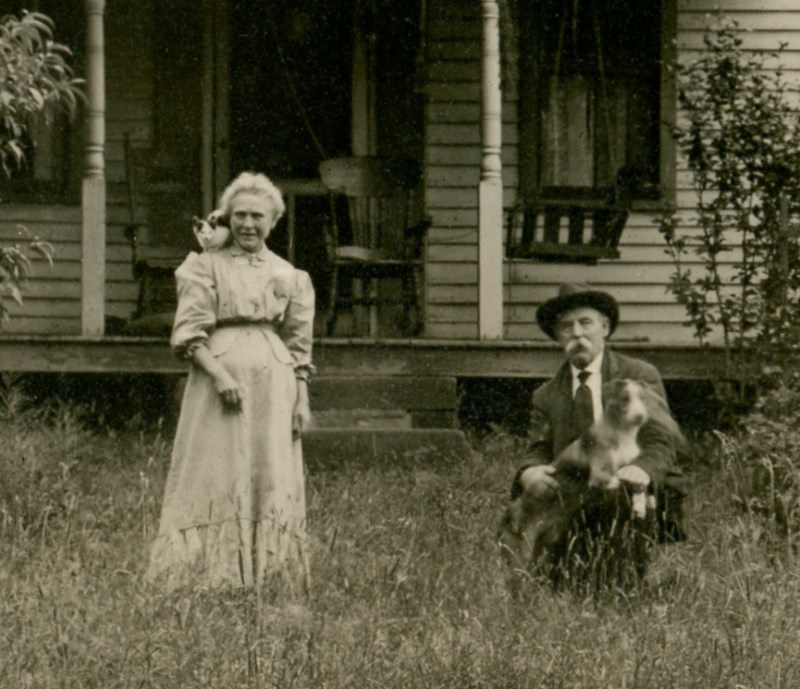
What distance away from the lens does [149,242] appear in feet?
37.9

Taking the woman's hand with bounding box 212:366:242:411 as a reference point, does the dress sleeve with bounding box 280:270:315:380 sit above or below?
above

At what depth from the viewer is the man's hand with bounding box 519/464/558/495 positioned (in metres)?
5.60

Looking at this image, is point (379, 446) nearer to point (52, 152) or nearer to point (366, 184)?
point (366, 184)

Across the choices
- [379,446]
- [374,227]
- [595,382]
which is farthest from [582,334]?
[374,227]

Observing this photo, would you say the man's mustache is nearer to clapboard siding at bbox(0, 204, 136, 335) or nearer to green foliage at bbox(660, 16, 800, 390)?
green foliage at bbox(660, 16, 800, 390)

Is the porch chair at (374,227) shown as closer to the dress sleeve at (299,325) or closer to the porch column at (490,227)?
the porch column at (490,227)

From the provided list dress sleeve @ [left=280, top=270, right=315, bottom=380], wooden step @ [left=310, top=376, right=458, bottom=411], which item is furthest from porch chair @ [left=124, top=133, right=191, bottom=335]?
dress sleeve @ [left=280, top=270, right=315, bottom=380]

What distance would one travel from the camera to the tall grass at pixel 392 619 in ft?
14.9

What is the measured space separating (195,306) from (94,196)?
4391mm

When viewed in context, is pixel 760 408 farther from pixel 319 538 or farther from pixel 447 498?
pixel 319 538

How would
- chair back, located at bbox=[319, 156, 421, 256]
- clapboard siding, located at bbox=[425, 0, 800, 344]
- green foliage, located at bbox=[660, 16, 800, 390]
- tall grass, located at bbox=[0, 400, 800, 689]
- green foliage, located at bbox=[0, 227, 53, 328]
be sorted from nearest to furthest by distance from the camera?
tall grass, located at bbox=[0, 400, 800, 689] → green foliage, located at bbox=[0, 227, 53, 328] → green foliage, located at bbox=[660, 16, 800, 390] → chair back, located at bbox=[319, 156, 421, 256] → clapboard siding, located at bbox=[425, 0, 800, 344]

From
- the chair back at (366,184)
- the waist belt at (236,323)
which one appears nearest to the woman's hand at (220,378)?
the waist belt at (236,323)

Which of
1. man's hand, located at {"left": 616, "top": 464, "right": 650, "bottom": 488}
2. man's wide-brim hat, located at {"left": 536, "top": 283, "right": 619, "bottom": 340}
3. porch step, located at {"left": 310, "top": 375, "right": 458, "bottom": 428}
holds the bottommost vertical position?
porch step, located at {"left": 310, "top": 375, "right": 458, "bottom": 428}

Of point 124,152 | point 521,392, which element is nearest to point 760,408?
point 521,392
